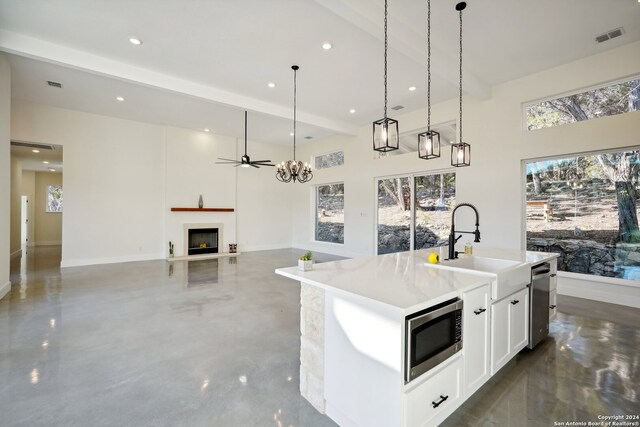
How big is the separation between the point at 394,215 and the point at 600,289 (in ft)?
13.1

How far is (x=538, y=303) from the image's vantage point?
2.66 m

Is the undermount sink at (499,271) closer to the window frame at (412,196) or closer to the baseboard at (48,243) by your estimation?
the window frame at (412,196)

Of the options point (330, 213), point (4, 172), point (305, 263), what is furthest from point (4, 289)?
point (330, 213)

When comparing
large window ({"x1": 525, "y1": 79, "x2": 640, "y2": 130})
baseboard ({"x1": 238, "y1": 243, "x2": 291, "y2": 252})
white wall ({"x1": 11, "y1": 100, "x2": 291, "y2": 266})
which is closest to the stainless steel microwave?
large window ({"x1": 525, "y1": 79, "x2": 640, "y2": 130})

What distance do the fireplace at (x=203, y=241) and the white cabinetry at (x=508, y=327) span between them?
8.18 meters

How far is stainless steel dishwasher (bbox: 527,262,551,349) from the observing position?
8.43ft

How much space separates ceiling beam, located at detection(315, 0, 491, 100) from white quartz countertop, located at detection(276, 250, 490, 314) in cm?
274

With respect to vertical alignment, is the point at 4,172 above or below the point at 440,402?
above

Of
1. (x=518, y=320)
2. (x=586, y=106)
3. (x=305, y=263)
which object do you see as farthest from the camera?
(x=586, y=106)

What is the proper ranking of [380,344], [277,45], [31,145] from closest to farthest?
[380,344] → [277,45] → [31,145]

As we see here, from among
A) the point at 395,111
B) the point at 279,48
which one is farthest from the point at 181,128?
the point at 395,111

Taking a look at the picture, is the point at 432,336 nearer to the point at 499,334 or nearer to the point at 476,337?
the point at 476,337

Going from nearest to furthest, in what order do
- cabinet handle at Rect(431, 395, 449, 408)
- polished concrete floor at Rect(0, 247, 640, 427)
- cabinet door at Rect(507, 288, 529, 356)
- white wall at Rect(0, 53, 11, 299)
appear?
cabinet handle at Rect(431, 395, 449, 408) → polished concrete floor at Rect(0, 247, 640, 427) → cabinet door at Rect(507, 288, 529, 356) → white wall at Rect(0, 53, 11, 299)

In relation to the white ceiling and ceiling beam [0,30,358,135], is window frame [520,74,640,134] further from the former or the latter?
ceiling beam [0,30,358,135]
